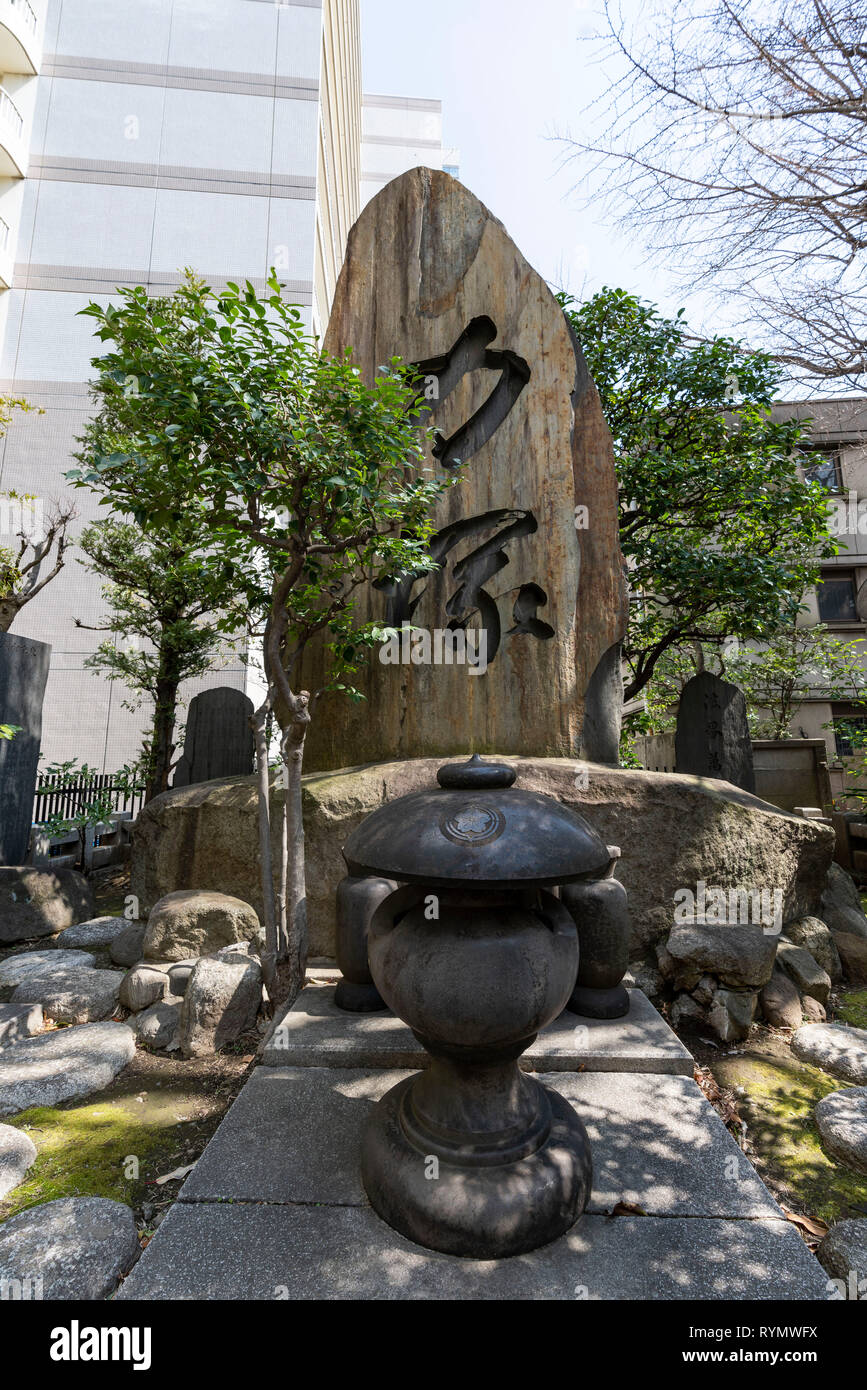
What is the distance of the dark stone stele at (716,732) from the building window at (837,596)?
17.8m

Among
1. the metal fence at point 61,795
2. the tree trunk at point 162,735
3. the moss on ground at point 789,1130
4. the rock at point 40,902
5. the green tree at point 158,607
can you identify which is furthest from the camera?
the metal fence at point 61,795

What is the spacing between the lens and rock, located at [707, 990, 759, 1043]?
4375 mm

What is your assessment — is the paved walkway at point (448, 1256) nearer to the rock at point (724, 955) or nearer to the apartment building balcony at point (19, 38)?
the rock at point (724, 955)

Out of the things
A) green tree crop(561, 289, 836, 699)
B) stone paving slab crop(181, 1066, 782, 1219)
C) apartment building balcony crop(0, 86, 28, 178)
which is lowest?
stone paving slab crop(181, 1066, 782, 1219)

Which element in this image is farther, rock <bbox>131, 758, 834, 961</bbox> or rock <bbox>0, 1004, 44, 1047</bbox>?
rock <bbox>131, 758, 834, 961</bbox>

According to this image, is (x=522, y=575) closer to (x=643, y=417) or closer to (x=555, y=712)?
(x=555, y=712)

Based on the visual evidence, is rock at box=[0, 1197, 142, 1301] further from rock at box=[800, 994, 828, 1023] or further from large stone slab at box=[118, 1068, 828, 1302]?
rock at box=[800, 994, 828, 1023]

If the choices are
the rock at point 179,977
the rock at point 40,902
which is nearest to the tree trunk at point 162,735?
the rock at point 40,902

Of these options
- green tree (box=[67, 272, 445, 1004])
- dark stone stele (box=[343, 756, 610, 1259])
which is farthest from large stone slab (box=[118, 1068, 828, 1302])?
green tree (box=[67, 272, 445, 1004])

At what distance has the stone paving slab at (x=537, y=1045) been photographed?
3.33m

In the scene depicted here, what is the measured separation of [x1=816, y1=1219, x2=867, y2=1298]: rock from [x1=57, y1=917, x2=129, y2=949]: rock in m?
5.85

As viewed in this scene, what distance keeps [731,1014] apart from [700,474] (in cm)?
599

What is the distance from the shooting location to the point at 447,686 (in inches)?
227
